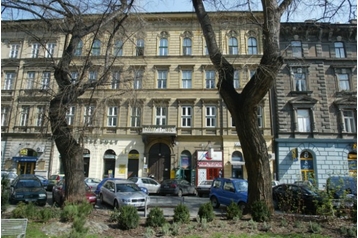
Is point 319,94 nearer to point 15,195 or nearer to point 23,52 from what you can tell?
point 15,195

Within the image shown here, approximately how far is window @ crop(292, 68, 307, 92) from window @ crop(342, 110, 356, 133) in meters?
4.67

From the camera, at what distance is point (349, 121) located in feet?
86.7

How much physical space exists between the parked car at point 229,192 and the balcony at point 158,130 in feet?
38.6

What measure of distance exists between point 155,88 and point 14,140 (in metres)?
16.3

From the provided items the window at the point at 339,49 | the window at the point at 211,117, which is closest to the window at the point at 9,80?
the window at the point at 211,117

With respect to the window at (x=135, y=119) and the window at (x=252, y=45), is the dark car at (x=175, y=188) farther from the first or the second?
the window at (x=252, y=45)

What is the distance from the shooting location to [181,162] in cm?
2639

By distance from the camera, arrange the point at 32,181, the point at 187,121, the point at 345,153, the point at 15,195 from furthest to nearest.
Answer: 1. the point at 187,121
2. the point at 345,153
3. the point at 32,181
4. the point at 15,195

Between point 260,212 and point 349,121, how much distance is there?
23.7 metres

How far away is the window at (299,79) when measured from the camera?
90.0ft

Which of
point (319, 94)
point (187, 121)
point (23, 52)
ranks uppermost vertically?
point (23, 52)

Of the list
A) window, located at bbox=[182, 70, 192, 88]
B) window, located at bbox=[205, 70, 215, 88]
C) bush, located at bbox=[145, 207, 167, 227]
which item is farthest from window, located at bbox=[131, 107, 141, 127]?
bush, located at bbox=[145, 207, 167, 227]

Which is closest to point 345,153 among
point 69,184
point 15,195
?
point 69,184

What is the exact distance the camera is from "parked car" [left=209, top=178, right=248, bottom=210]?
12.2 meters
